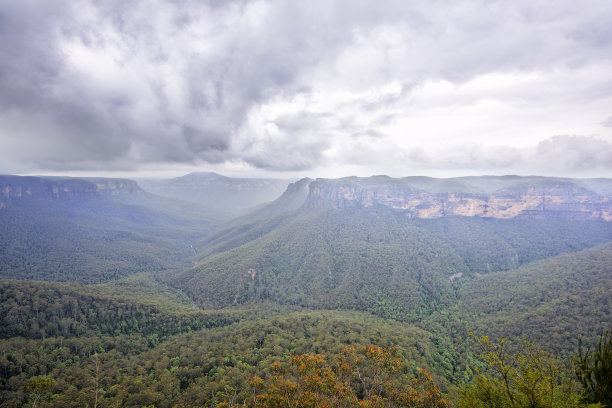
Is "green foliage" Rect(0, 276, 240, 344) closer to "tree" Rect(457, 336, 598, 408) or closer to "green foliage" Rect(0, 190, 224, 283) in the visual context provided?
"green foliage" Rect(0, 190, 224, 283)

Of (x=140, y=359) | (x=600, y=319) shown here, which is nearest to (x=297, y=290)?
(x=140, y=359)

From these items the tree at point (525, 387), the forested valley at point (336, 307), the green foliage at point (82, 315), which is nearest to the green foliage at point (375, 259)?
the forested valley at point (336, 307)

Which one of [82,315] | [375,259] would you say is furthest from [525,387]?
[375,259]

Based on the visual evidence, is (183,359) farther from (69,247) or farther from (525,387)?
(69,247)

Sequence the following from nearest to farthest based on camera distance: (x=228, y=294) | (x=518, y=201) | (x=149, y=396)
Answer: (x=149, y=396) < (x=228, y=294) < (x=518, y=201)

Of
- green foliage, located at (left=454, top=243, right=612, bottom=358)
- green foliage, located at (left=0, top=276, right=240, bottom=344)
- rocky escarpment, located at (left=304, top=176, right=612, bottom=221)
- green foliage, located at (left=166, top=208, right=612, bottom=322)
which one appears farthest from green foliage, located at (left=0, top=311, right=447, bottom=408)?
rocky escarpment, located at (left=304, top=176, right=612, bottom=221)

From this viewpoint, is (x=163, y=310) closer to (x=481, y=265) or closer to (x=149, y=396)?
(x=149, y=396)
